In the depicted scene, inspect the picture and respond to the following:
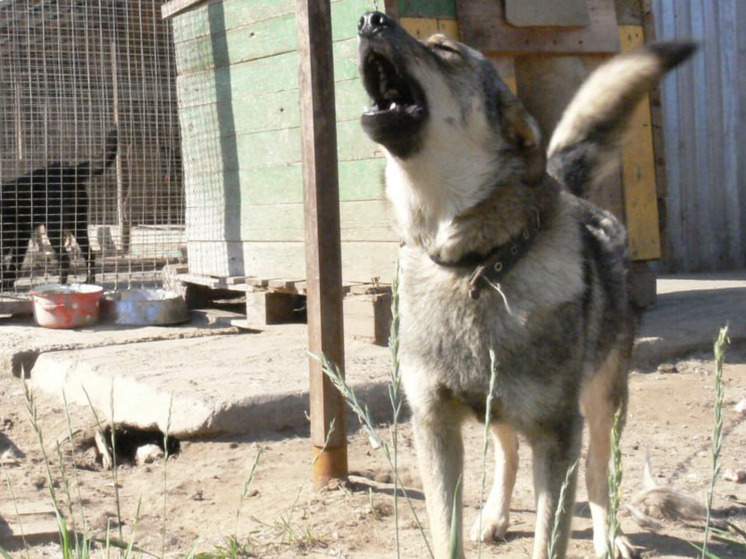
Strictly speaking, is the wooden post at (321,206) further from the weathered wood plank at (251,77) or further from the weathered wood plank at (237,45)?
the weathered wood plank at (237,45)

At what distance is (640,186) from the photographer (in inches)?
250

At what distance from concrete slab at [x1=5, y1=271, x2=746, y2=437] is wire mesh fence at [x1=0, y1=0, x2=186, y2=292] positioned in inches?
81.2

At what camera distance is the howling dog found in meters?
2.55

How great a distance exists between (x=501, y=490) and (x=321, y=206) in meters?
1.20

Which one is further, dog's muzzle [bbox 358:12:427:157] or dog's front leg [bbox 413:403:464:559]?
dog's front leg [bbox 413:403:464:559]

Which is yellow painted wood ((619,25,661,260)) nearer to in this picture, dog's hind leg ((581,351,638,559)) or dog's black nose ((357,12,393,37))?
dog's hind leg ((581,351,638,559))

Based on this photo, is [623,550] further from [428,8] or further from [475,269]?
[428,8]

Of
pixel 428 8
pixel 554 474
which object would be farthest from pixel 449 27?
pixel 554 474

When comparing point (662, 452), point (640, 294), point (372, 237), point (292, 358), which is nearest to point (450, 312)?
point (662, 452)

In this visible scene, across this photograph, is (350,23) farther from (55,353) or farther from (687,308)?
(687,308)

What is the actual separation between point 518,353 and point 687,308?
4.13 meters

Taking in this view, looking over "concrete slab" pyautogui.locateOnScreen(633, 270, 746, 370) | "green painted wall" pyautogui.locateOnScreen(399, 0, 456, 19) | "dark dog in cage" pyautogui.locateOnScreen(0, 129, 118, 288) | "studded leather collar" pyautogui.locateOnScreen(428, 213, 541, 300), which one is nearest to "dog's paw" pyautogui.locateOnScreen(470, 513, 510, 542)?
"studded leather collar" pyautogui.locateOnScreen(428, 213, 541, 300)

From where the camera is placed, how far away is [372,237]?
553 cm

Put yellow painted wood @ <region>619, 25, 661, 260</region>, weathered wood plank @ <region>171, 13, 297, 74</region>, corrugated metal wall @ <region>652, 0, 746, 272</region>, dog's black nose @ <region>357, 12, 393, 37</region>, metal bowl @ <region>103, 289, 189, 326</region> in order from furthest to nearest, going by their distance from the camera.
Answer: corrugated metal wall @ <region>652, 0, 746, 272</region>
metal bowl @ <region>103, 289, 189, 326</region>
yellow painted wood @ <region>619, 25, 661, 260</region>
weathered wood plank @ <region>171, 13, 297, 74</region>
dog's black nose @ <region>357, 12, 393, 37</region>
